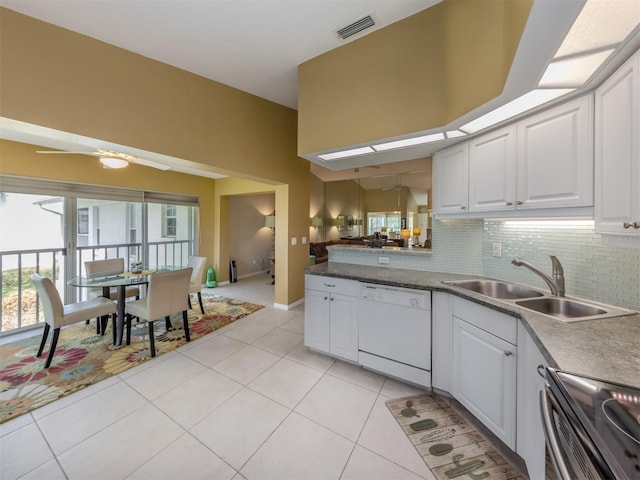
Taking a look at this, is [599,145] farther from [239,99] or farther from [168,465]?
[239,99]

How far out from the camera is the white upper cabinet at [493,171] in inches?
66.1

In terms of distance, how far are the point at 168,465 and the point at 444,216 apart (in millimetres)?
2796

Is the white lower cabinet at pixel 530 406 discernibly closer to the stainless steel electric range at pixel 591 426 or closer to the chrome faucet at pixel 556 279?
the stainless steel electric range at pixel 591 426

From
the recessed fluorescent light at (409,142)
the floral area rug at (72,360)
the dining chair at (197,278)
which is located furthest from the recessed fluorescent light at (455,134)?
the dining chair at (197,278)

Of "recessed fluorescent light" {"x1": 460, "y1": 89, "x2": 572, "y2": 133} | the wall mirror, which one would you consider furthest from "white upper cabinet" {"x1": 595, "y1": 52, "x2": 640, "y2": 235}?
the wall mirror

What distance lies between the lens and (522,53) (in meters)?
1.09

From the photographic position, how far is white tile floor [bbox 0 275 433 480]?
54.9 inches

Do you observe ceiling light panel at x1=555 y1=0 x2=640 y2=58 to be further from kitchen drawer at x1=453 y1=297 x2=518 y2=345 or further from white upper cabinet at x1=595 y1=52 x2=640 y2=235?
kitchen drawer at x1=453 y1=297 x2=518 y2=345

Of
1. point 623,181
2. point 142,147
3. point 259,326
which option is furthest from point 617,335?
point 142,147

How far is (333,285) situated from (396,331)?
0.73 metres

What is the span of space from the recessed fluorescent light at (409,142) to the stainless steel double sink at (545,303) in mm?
1288

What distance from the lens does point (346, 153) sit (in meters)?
2.59

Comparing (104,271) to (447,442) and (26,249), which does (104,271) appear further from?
(447,442)

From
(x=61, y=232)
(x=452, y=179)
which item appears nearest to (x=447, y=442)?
(x=452, y=179)
